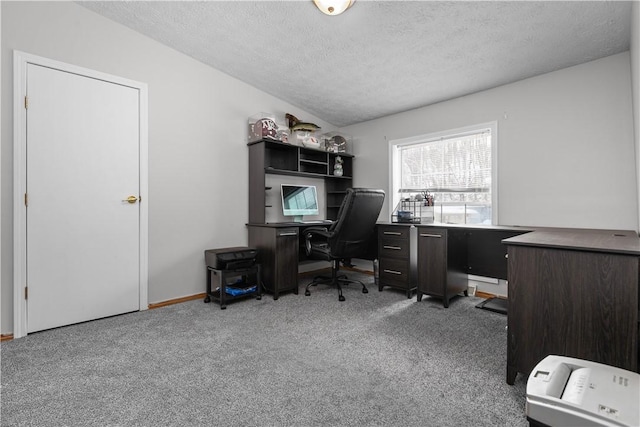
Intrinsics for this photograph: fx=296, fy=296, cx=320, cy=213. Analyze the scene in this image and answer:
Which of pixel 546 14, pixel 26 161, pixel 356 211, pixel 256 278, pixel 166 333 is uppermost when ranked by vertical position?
pixel 546 14

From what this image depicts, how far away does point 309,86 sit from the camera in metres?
3.62

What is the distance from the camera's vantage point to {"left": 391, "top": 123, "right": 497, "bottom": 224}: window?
11.1 feet

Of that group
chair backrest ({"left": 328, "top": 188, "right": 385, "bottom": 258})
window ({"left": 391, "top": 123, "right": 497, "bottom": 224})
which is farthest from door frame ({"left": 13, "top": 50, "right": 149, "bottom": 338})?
window ({"left": 391, "top": 123, "right": 497, "bottom": 224})

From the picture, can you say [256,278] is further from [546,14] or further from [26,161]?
→ [546,14]

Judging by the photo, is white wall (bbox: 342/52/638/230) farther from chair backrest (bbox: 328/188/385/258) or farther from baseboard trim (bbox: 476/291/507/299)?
chair backrest (bbox: 328/188/385/258)

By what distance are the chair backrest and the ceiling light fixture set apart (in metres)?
1.51

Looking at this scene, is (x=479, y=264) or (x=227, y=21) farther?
(x=479, y=264)

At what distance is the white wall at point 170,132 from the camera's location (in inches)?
90.4

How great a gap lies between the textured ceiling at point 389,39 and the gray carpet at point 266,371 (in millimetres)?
2371

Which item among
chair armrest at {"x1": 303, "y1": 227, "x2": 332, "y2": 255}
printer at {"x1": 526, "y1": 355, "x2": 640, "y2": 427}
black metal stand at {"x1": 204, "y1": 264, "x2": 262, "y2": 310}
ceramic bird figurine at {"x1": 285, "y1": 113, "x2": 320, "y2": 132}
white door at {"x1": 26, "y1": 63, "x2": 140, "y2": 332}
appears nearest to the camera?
printer at {"x1": 526, "y1": 355, "x2": 640, "y2": 427}

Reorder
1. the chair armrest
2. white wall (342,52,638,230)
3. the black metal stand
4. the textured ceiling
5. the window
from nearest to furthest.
→ 1. the textured ceiling
2. white wall (342,52,638,230)
3. the black metal stand
4. the chair armrest
5. the window

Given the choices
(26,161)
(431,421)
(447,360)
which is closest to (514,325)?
(447,360)

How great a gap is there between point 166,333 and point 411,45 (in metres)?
3.20

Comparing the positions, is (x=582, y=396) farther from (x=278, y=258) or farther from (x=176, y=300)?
(x=176, y=300)
